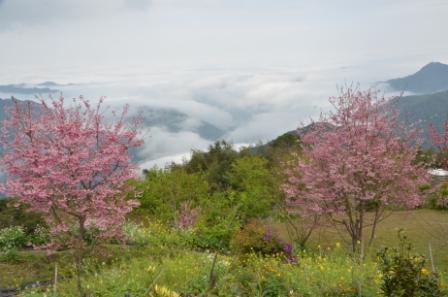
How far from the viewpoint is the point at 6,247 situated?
15164mm

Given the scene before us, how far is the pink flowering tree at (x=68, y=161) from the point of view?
981 cm

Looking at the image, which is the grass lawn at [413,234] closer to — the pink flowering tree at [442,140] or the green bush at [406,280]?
the pink flowering tree at [442,140]

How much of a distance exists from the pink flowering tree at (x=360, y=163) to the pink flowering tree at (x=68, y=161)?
4.78 metres

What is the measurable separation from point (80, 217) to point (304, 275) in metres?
4.34

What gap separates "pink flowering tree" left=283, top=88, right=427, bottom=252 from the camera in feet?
41.0

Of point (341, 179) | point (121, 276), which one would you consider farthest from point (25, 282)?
point (341, 179)

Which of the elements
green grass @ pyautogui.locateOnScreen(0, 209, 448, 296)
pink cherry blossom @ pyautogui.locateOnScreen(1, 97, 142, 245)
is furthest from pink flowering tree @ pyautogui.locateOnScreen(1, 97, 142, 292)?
green grass @ pyautogui.locateOnScreen(0, 209, 448, 296)

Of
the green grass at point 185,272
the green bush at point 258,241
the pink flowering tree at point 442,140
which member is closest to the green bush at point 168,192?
the green grass at point 185,272

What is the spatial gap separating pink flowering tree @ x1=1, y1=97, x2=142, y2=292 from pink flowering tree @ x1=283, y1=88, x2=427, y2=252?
188 inches

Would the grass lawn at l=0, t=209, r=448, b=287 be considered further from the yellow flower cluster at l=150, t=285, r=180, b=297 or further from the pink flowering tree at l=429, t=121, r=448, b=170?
the yellow flower cluster at l=150, t=285, r=180, b=297

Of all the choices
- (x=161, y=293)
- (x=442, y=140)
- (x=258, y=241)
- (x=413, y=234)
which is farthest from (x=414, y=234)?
(x=161, y=293)

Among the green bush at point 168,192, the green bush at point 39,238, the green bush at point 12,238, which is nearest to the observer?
the green bush at point 12,238

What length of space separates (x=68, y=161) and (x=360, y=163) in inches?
254

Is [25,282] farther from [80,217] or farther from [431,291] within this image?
[431,291]
